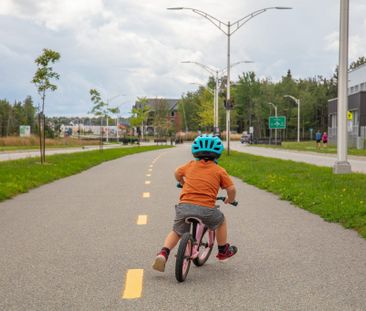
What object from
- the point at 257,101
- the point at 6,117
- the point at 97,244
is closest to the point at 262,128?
the point at 257,101

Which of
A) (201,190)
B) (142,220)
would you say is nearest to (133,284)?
(201,190)

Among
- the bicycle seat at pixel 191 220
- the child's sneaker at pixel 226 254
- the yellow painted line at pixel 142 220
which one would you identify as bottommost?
the yellow painted line at pixel 142 220

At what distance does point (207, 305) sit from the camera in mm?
4711

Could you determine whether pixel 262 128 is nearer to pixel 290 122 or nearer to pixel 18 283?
pixel 290 122

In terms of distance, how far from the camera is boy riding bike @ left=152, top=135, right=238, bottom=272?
18.7 feet

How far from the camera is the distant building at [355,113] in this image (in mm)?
55553

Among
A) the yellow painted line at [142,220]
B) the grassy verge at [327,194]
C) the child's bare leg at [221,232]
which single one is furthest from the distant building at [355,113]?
the child's bare leg at [221,232]

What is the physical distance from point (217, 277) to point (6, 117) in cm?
12432

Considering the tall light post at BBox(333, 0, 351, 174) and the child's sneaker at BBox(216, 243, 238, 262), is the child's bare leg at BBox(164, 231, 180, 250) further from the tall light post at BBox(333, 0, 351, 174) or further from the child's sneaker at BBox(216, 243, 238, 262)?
the tall light post at BBox(333, 0, 351, 174)

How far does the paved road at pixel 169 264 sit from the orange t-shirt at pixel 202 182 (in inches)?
30.2

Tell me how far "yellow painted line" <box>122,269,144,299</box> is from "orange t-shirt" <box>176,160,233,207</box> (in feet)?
2.81

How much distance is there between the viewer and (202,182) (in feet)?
19.0

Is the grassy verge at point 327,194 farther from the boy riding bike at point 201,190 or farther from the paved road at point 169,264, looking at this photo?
the boy riding bike at point 201,190

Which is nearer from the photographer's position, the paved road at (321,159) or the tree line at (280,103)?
the paved road at (321,159)
